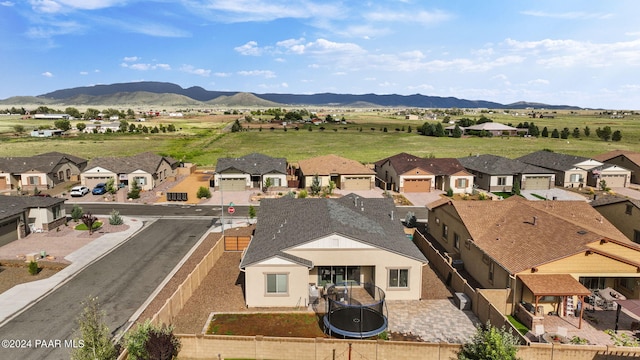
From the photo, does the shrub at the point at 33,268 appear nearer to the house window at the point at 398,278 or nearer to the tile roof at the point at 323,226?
the tile roof at the point at 323,226

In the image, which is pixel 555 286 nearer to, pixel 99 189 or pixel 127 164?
pixel 99 189

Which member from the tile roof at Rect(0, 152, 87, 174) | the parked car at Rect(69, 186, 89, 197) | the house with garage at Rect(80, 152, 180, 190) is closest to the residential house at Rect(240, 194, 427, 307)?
the house with garage at Rect(80, 152, 180, 190)

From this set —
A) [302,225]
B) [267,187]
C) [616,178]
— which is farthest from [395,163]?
[302,225]

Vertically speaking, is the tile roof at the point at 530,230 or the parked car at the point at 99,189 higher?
the tile roof at the point at 530,230

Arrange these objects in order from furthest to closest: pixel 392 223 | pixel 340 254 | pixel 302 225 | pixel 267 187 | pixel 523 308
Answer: pixel 267 187, pixel 392 223, pixel 302 225, pixel 340 254, pixel 523 308

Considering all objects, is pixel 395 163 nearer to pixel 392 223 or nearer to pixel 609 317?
pixel 392 223

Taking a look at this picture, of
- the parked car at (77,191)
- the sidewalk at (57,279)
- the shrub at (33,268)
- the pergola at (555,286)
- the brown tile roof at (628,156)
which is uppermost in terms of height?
the brown tile roof at (628,156)

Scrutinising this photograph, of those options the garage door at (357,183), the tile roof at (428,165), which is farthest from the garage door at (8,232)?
the tile roof at (428,165)

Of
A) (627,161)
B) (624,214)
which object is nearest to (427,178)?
(624,214)

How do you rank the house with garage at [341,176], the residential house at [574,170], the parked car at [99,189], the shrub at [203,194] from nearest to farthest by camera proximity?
the shrub at [203,194], the parked car at [99,189], the house with garage at [341,176], the residential house at [574,170]
